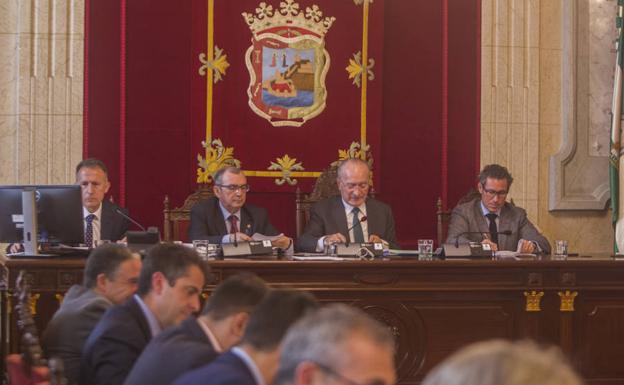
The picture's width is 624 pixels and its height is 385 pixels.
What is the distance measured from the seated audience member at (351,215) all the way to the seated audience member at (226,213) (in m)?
0.33

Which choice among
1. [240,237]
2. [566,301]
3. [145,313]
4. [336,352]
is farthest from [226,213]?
[336,352]

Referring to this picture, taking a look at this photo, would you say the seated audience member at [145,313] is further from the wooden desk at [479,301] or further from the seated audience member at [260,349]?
the wooden desk at [479,301]

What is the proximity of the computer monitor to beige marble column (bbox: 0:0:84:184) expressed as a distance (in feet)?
5.23

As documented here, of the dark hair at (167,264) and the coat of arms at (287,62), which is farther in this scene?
the coat of arms at (287,62)

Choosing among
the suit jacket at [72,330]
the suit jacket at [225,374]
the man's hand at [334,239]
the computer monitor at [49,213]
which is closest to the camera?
the suit jacket at [225,374]

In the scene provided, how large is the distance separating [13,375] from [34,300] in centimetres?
254

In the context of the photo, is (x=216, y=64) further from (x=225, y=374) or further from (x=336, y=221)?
(x=225, y=374)

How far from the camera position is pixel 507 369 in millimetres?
1031

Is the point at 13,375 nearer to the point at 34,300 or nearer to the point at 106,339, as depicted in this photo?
the point at 106,339

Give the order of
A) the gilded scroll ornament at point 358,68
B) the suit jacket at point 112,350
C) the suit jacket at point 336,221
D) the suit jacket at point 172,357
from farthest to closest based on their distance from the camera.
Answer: the gilded scroll ornament at point 358,68 → the suit jacket at point 336,221 → the suit jacket at point 112,350 → the suit jacket at point 172,357

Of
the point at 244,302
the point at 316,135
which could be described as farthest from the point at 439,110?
the point at 244,302

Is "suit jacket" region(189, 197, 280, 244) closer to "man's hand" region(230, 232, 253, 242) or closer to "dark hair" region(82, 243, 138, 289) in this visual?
"man's hand" region(230, 232, 253, 242)

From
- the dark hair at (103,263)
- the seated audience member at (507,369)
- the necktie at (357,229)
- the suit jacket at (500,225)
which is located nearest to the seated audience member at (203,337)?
the dark hair at (103,263)

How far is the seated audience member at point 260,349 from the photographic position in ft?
7.09
